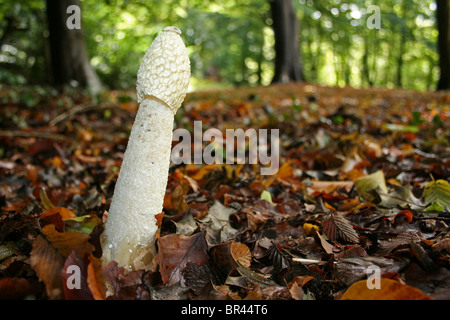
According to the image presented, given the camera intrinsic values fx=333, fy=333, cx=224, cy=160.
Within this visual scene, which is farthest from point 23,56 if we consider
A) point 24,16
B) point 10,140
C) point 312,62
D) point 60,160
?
point 312,62

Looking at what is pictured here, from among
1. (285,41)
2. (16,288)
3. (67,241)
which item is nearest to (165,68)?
(67,241)

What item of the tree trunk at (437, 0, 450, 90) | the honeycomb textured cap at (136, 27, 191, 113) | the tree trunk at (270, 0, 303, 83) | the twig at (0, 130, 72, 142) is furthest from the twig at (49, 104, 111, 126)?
the tree trunk at (437, 0, 450, 90)

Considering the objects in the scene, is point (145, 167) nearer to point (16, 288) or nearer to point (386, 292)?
point (16, 288)

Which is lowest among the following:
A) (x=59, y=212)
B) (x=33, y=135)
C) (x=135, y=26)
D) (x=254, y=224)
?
(x=254, y=224)

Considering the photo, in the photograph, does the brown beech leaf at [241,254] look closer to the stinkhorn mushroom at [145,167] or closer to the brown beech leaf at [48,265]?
the stinkhorn mushroom at [145,167]

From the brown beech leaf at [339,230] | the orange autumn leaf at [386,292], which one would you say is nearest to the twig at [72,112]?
the brown beech leaf at [339,230]

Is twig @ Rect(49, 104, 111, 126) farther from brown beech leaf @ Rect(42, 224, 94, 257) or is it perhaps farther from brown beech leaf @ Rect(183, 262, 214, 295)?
brown beech leaf @ Rect(183, 262, 214, 295)

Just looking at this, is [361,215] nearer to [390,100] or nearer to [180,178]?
[180,178]
